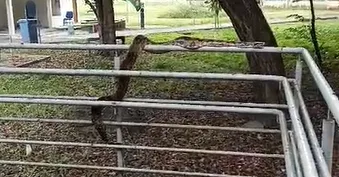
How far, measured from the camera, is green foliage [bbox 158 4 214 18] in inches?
722

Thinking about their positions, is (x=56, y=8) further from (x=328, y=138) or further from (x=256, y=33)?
(x=328, y=138)

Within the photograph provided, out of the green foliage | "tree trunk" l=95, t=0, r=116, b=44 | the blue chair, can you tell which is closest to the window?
the blue chair

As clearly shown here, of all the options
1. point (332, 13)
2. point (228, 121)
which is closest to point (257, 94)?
point (228, 121)

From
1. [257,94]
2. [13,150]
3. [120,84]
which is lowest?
[13,150]

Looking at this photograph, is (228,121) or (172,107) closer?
(172,107)

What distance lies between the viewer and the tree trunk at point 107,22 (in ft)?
27.6

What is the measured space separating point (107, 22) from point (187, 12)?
33.5ft

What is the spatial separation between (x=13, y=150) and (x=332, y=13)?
16.1 m

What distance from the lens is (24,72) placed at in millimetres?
2377

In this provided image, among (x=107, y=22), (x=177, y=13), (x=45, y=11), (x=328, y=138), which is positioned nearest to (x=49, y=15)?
(x=45, y=11)

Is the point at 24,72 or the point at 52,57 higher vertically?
the point at 24,72

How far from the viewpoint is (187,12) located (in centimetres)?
1844

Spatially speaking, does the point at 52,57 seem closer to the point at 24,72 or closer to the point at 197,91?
the point at 197,91

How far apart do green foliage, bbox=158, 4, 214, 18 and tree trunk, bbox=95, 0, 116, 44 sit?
995cm
